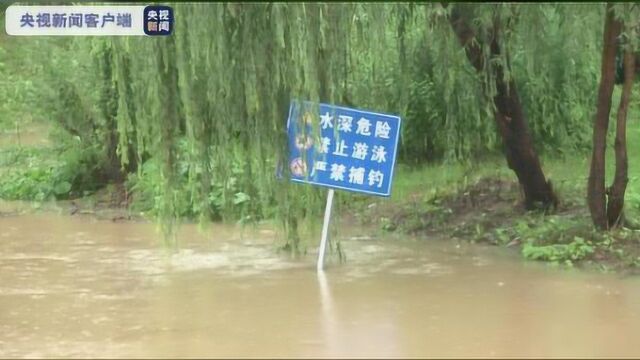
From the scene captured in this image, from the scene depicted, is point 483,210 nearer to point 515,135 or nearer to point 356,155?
point 515,135

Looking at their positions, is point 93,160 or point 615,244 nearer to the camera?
point 615,244

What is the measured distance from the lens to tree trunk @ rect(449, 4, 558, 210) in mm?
10820

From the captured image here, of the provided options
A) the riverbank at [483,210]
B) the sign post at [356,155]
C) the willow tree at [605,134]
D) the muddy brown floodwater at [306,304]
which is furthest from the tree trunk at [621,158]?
the sign post at [356,155]

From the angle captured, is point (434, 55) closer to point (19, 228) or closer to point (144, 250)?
point (144, 250)

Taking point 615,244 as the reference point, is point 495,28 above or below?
above

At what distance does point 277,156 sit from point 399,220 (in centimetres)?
495

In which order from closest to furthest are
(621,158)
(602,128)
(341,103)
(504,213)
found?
(341,103) → (602,128) → (621,158) → (504,213)

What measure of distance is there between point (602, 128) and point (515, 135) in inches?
64.0

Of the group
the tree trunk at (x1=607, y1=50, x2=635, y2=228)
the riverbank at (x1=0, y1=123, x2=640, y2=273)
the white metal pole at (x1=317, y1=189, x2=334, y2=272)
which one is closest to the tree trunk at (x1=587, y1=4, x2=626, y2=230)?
the tree trunk at (x1=607, y1=50, x2=635, y2=228)

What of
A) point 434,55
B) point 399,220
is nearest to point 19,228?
point 399,220

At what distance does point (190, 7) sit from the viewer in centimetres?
792

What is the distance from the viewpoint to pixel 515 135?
39.7 ft

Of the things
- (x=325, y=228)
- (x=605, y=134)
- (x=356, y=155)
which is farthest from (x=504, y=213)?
(x=325, y=228)

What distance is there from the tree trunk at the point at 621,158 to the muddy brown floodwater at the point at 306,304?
120 centimetres
